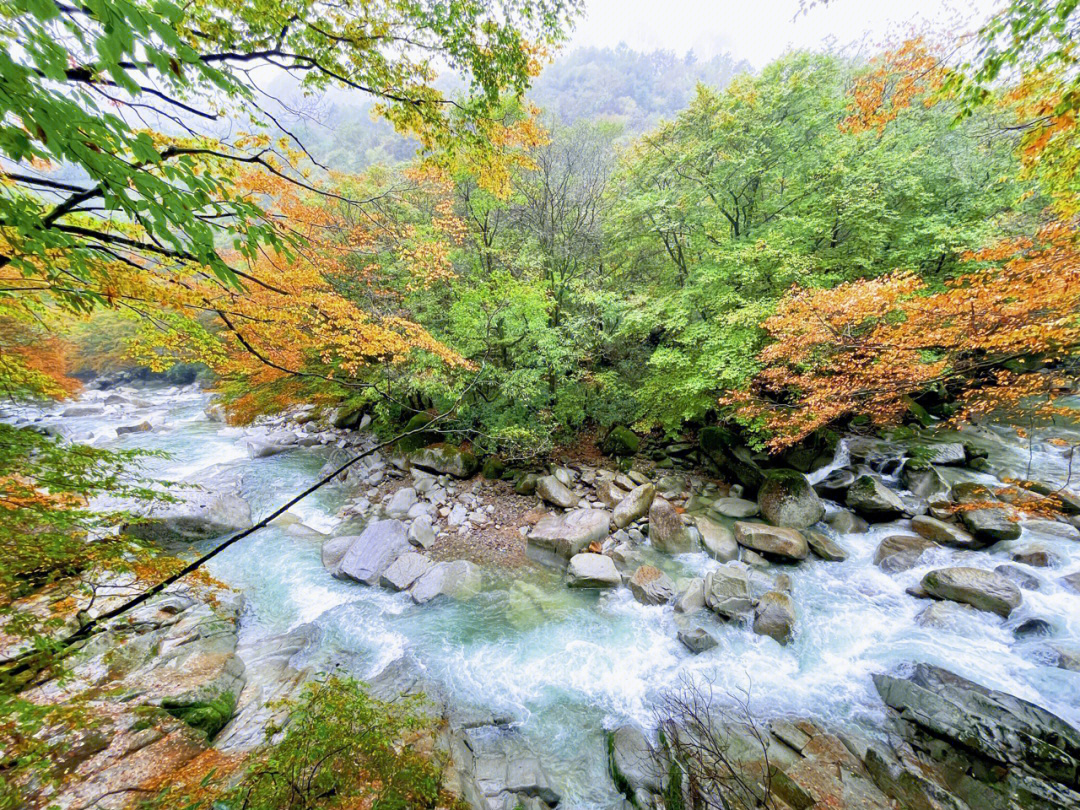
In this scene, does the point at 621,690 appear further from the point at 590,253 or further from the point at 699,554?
the point at 590,253

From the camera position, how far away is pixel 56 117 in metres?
1.16

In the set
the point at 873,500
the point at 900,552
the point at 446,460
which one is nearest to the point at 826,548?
the point at 900,552

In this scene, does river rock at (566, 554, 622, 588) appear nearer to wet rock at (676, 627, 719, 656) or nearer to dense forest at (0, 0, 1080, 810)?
dense forest at (0, 0, 1080, 810)

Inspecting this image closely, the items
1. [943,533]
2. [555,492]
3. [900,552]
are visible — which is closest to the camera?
[900,552]

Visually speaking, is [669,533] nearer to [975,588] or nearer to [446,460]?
[975,588]

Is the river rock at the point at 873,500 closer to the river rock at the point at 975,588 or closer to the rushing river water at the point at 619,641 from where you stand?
the rushing river water at the point at 619,641

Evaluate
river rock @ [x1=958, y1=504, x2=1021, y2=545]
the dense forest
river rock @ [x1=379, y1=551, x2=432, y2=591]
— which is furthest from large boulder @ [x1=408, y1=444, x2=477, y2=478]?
river rock @ [x1=958, y1=504, x2=1021, y2=545]

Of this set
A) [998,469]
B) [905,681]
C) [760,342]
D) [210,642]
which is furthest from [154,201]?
[998,469]

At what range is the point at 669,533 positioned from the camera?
758 centimetres

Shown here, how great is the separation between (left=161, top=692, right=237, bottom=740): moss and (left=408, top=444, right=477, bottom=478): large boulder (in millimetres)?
6310

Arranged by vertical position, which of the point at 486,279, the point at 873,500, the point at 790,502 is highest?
the point at 486,279

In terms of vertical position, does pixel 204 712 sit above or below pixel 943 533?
below

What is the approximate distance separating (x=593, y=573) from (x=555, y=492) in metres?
2.59

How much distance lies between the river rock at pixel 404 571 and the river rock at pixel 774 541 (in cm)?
618
